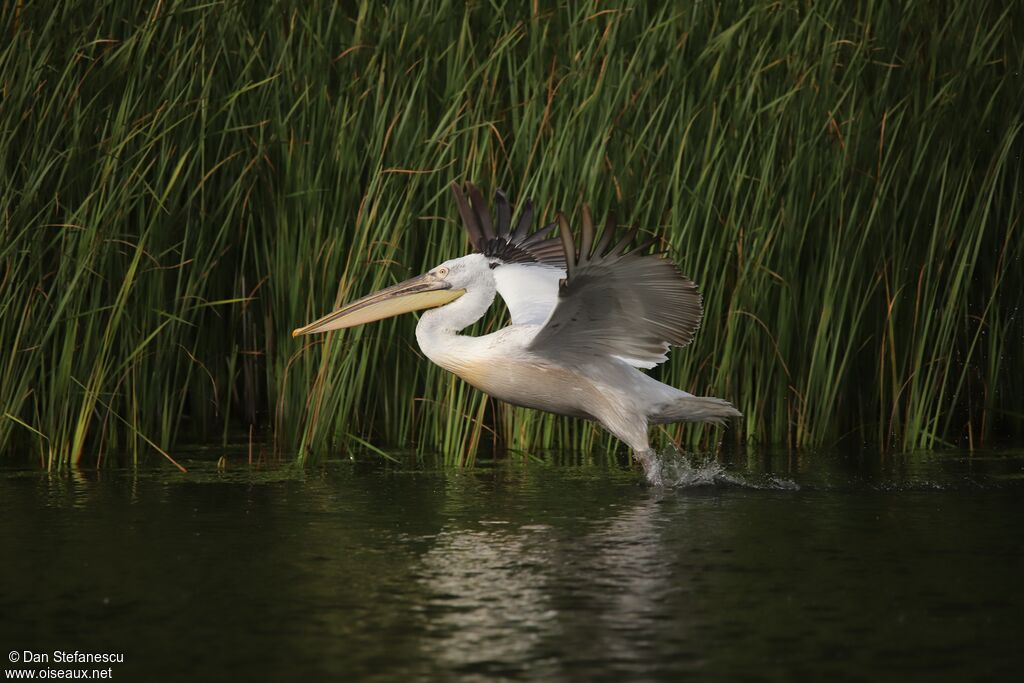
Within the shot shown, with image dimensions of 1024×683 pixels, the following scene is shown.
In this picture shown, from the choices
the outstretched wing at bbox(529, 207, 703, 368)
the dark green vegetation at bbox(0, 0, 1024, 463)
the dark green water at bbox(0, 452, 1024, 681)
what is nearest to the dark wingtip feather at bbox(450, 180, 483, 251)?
the dark green vegetation at bbox(0, 0, 1024, 463)

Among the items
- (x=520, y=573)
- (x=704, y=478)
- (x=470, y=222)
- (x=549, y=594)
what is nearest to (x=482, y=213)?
(x=470, y=222)

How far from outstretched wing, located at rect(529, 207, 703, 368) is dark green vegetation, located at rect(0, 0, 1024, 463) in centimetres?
79

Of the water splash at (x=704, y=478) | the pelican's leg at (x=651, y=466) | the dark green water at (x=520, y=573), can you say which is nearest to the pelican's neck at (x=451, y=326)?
the dark green water at (x=520, y=573)

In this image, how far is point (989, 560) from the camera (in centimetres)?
566

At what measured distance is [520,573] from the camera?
5.53m

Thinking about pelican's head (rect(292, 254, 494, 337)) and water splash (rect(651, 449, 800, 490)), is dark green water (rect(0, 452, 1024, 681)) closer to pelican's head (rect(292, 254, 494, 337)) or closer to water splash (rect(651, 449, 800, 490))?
water splash (rect(651, 449, 800, 490))

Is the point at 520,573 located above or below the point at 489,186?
below

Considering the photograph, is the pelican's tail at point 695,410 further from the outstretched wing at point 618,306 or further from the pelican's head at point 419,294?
the pelican's head at point 419,294

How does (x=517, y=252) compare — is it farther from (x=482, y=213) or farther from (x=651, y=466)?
(x=651, y=466)

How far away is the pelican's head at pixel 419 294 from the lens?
802 centimetres

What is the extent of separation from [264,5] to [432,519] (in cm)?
374

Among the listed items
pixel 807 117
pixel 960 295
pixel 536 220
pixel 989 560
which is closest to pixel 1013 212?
pixel 960 295

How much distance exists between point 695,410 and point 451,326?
1.25m

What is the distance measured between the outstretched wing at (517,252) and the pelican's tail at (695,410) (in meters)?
0.79
